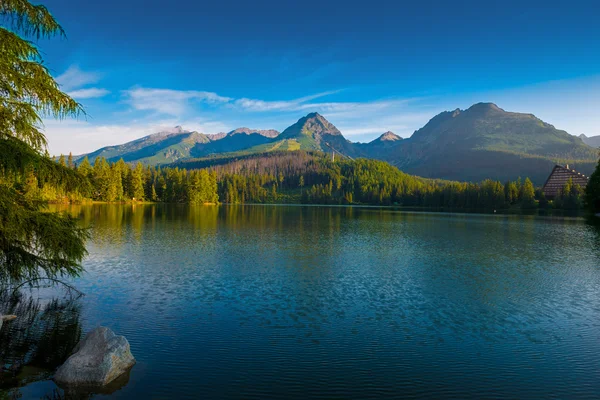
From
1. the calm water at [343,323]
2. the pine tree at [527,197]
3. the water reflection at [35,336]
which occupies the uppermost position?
the pine tree at [527,197]

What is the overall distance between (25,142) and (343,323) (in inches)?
683

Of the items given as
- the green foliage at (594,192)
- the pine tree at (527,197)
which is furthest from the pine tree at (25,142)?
the pine tree at (527,197)

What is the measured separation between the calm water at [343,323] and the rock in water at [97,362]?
1.88ft

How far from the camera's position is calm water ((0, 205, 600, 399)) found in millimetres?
14148

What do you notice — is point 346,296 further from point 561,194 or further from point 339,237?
point 561,194

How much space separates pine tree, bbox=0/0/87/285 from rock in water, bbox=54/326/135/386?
15.2 ft

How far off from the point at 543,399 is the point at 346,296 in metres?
13.9

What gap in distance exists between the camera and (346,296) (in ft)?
85.8

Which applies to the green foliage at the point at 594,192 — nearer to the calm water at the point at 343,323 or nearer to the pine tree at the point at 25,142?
the calm water at the point at 343,323

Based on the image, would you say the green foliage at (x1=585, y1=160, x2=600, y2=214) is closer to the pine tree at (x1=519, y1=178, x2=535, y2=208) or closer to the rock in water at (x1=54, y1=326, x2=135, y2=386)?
the pine tree at (x1=519, y1=178, x2=535, y2=208)

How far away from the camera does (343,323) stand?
20.7 meters

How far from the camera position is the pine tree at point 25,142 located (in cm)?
1399

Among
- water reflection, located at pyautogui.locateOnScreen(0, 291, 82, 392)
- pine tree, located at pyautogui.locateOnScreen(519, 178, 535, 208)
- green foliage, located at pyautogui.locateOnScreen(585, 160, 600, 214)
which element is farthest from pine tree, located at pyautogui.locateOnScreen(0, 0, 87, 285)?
pine tree, located at pyautogui.locateOnScreen(519, 178, 535, 208)

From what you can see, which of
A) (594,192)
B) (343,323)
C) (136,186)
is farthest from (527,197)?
(343,323)
